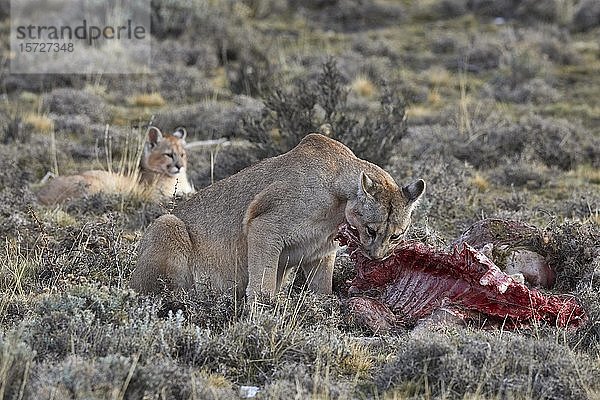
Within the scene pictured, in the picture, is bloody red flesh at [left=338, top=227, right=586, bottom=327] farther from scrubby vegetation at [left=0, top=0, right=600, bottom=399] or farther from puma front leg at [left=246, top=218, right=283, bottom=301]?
puma front leg at [left=246, top=218, right=283, bottom=301]

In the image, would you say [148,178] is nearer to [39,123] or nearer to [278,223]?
[39,123]

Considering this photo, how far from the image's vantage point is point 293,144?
13164mm

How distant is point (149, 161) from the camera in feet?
45.5

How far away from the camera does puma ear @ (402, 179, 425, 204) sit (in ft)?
24.1

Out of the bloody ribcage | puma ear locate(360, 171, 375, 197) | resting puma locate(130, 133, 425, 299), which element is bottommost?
the bloody ribcage

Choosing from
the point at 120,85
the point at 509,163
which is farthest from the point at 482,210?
the point at 120,85

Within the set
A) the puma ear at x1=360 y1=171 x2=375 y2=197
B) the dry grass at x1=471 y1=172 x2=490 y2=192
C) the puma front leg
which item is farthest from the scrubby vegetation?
the puma ear at x1=360 y1=171 x2=375 y2=197

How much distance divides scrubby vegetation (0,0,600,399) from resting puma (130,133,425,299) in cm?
32

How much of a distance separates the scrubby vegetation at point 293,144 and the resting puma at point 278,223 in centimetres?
32

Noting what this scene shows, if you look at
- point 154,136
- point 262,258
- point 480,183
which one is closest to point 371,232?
point 262,258

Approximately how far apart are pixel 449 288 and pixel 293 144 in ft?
19.0

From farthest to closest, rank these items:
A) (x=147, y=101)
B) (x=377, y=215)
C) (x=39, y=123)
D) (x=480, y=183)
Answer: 1. (x=147, y=101)
2. (x=39, y=123)
3. (x=480, y=183)
4. (x=377, y=215)

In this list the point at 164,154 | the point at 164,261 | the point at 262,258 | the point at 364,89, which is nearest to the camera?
the point at 262,258

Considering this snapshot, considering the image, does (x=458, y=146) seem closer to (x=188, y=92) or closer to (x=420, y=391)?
(x=188, y=92)
